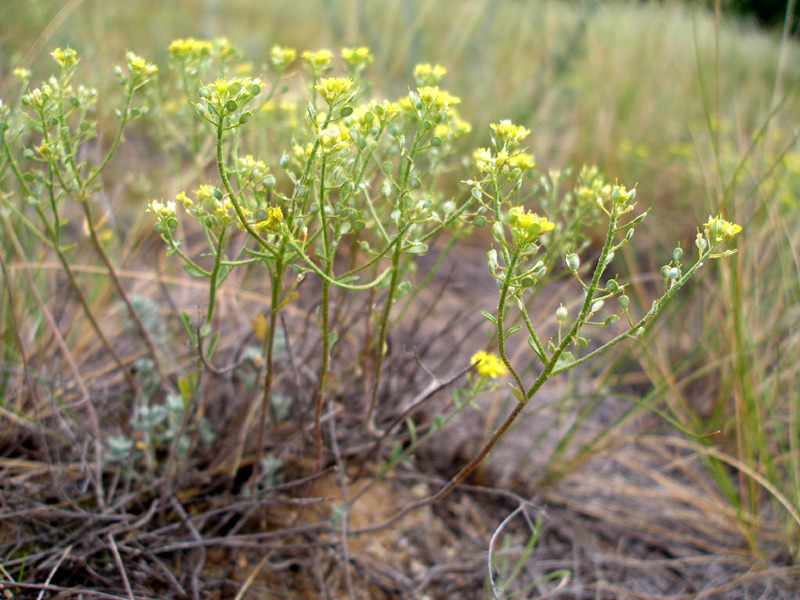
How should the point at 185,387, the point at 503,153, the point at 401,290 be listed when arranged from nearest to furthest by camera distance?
1. the point at 503,153
2. the point at 401,290
3. the point at 185,387

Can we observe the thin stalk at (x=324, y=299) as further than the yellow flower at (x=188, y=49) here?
No

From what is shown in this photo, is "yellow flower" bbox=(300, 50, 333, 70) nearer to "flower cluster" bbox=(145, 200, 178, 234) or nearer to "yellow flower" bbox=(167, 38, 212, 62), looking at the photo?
"yellow flower" bbox=(167, 38, 212, 62)

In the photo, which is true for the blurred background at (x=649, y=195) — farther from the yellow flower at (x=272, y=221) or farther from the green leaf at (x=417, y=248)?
the yellow flower at (x=272, y=221)

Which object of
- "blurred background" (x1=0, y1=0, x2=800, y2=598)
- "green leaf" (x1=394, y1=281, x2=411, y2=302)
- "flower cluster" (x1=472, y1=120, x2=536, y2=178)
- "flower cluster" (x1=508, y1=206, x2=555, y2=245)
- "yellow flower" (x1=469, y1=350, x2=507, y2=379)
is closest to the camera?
"flower cluster" (x1=508, y1=206, x2=555, y2=245)

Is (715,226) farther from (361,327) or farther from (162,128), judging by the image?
(162,128)

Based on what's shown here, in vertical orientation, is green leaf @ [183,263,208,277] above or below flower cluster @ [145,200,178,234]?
below

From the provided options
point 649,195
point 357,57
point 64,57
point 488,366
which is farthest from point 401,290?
point 649,195

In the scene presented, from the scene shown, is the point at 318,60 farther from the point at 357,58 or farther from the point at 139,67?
the point at 139,67

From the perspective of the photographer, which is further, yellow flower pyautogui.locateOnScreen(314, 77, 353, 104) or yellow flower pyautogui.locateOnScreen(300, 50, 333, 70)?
yellow flower pyautogui.locateOnScreen(300, 50, 333, 70)

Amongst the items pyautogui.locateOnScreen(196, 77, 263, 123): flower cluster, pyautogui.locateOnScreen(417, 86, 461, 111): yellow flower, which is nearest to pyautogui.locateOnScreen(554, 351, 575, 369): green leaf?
pyautogui.locateOnScreen(417, 86, 461, 111): yellow flower

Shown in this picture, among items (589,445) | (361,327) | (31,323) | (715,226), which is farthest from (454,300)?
(715,226)

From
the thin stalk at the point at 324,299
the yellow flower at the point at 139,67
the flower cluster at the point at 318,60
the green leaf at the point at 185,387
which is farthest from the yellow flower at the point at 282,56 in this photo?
the green leaf at the point at 185,387

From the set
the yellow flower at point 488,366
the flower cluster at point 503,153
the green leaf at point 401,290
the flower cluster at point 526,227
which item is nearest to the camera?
the flower cluster at point 526,227
